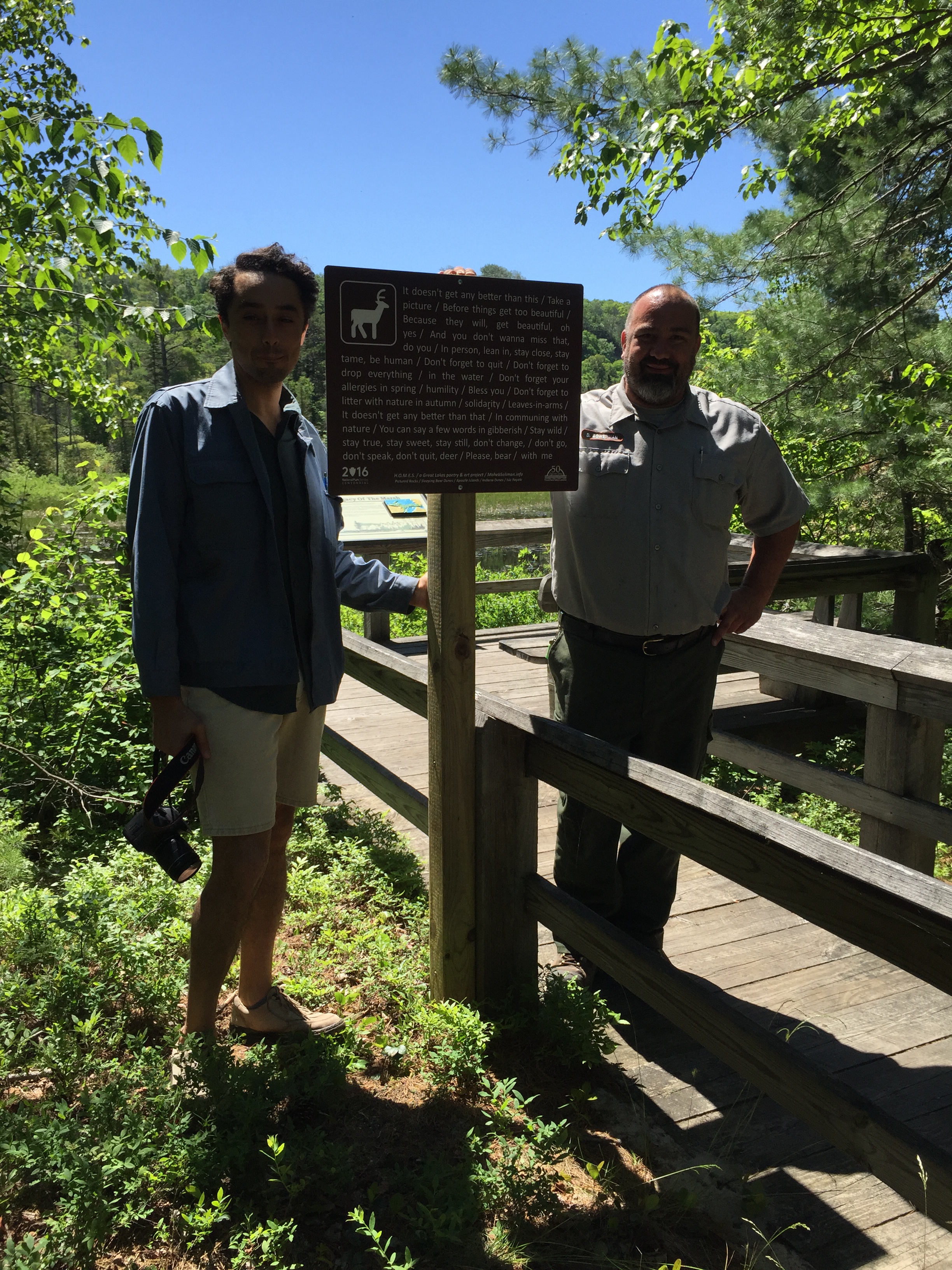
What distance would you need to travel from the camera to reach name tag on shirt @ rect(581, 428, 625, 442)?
111 inches

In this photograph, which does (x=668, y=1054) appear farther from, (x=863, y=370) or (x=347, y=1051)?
(x=863, y=370)

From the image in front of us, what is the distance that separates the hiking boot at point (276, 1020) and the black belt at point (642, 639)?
1.32 meters

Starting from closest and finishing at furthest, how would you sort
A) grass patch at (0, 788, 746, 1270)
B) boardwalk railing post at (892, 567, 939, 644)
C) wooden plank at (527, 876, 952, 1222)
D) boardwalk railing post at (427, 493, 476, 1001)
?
wooden plank at (527, 876, 952, 1222)
grass patch at (0, 788, 746, 1270)
boardwalk railing post at (427, 493, 476, 1001)
boardwalk railing post at (892, 567, 939, 644)

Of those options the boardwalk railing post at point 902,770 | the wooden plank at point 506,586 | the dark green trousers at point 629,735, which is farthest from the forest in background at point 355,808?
the wooden plank at point 506,586

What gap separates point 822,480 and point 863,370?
37.2 inches

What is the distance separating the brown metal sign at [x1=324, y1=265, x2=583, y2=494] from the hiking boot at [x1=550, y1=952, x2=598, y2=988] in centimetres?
156

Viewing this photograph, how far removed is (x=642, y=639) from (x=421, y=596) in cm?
68

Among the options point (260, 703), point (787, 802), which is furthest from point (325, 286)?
point (787, 802)

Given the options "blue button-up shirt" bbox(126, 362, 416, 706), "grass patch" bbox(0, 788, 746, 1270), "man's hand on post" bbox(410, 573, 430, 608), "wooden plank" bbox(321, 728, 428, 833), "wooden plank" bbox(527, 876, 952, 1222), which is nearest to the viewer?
"wooden plank" bbox(527, 876, 952, 1222)

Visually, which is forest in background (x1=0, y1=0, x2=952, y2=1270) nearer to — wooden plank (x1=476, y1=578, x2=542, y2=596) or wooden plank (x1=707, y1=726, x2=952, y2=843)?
wooden plank (x1=707, y1=726, x2=952, y2=843)

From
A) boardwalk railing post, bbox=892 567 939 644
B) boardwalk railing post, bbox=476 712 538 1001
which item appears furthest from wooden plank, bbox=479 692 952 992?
boardwalk railing post, bbox=892 567 939 644

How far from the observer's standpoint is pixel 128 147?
147 inches

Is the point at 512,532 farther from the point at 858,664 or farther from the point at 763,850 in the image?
the point at 763,850

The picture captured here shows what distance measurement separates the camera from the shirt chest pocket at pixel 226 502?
2.14 m
